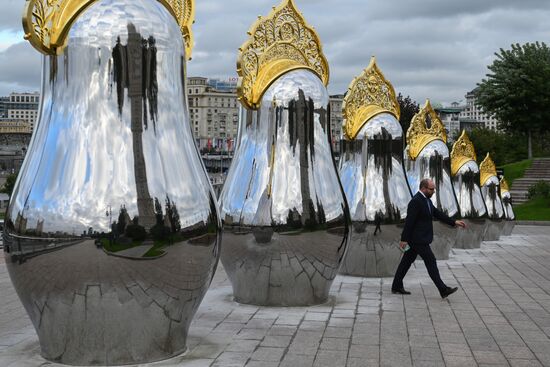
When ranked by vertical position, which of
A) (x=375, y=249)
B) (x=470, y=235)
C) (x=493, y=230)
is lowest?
(x=493, y=230)

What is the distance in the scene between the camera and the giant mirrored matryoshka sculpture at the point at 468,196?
19984 millimetres

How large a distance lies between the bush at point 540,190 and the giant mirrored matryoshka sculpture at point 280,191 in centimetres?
3269

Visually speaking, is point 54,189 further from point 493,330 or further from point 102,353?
point 493,330

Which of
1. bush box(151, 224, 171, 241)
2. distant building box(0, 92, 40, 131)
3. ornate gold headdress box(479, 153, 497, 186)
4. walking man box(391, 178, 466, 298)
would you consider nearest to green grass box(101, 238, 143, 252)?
→ bush box(151, 224, 171, 241)

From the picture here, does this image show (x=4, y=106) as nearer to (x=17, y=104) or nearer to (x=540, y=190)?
(x=17, y=104)

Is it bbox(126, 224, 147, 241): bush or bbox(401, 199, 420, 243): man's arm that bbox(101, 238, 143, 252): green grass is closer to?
bbox(126, 224, 147, 241): bush

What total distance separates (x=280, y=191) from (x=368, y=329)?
2.23 m

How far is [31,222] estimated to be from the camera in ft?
22.2

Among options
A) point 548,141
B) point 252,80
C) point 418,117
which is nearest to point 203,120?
point 548,141

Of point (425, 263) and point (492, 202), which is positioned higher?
point (492, 202)

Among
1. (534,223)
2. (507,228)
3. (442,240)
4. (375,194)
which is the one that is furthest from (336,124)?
(375,194)

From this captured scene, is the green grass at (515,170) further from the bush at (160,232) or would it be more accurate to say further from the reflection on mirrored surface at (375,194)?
the bush at (160,232)

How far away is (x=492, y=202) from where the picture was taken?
23.2 m

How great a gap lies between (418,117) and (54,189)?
43.7 ft
